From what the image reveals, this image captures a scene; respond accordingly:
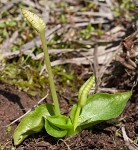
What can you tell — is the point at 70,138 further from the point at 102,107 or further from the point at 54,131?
the point at 102,107

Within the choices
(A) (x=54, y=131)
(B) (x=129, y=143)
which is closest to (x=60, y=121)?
(A) (x=54, y=131)

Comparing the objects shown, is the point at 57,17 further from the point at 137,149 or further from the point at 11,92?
the point at 137,149

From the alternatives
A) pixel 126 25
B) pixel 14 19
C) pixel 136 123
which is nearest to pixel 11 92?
pixel 136 123

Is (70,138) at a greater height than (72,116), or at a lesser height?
lesser

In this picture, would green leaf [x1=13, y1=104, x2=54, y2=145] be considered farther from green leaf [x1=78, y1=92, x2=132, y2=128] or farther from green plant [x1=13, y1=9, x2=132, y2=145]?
green leaf [x1=78, y1=92, x2=132, y2=128]

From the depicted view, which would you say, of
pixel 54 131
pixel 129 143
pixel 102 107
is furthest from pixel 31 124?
pixel 129 143
